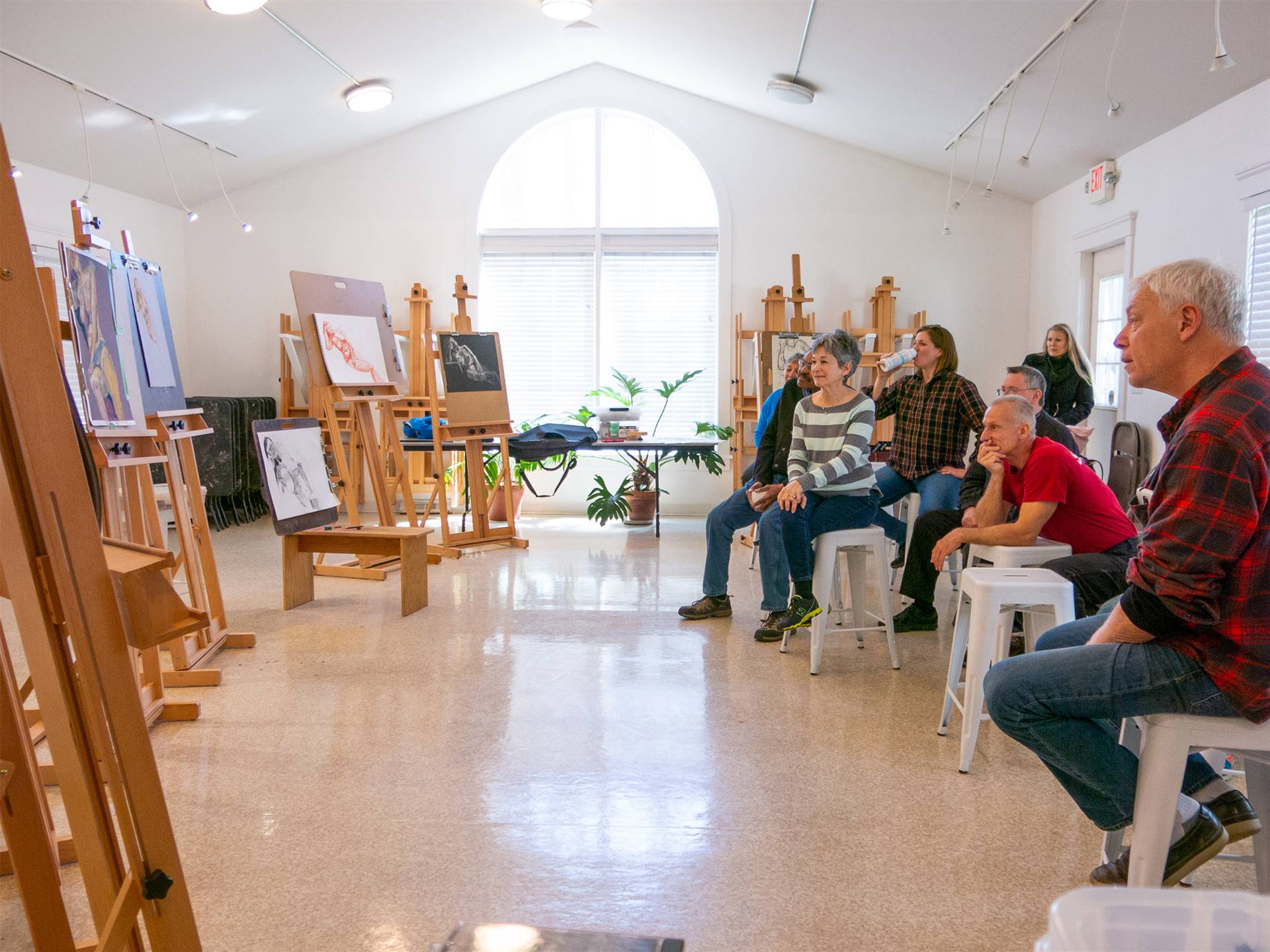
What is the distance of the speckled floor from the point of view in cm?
199

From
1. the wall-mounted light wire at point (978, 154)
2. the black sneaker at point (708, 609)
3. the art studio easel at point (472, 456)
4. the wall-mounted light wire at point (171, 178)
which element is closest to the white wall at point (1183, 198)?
the wall-mounted light wire at point (978, 154)

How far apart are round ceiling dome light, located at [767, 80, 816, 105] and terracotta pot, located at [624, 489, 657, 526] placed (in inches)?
118

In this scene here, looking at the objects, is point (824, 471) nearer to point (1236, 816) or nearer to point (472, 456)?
point (1236, 816)

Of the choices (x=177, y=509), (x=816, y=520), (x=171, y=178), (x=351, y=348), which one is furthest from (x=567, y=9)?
(x=177, y=509)

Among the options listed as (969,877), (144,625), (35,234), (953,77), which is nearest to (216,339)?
(35,234)

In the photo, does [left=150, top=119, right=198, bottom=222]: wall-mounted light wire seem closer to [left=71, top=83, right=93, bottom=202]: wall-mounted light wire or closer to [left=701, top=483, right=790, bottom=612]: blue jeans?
Result: [left=71, top=83, right=93, bottom=202]: wall-mounted light wire

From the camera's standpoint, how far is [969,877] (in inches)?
83.5

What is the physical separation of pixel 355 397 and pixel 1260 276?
4.64 meters

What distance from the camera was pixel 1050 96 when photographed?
5.21 metres

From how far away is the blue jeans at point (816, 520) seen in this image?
3805mm

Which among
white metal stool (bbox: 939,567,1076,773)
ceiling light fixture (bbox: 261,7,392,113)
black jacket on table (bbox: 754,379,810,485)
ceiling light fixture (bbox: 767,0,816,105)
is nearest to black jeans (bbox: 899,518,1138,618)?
white metal stool (bbox: 939,567,1076,773)

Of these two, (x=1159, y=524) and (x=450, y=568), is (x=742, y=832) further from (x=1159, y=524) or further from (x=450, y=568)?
(x=450, y=568)

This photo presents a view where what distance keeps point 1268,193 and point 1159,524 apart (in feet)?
11.1

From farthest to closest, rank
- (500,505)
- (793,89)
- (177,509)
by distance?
(500,505) < (793,89) < (177,509)
